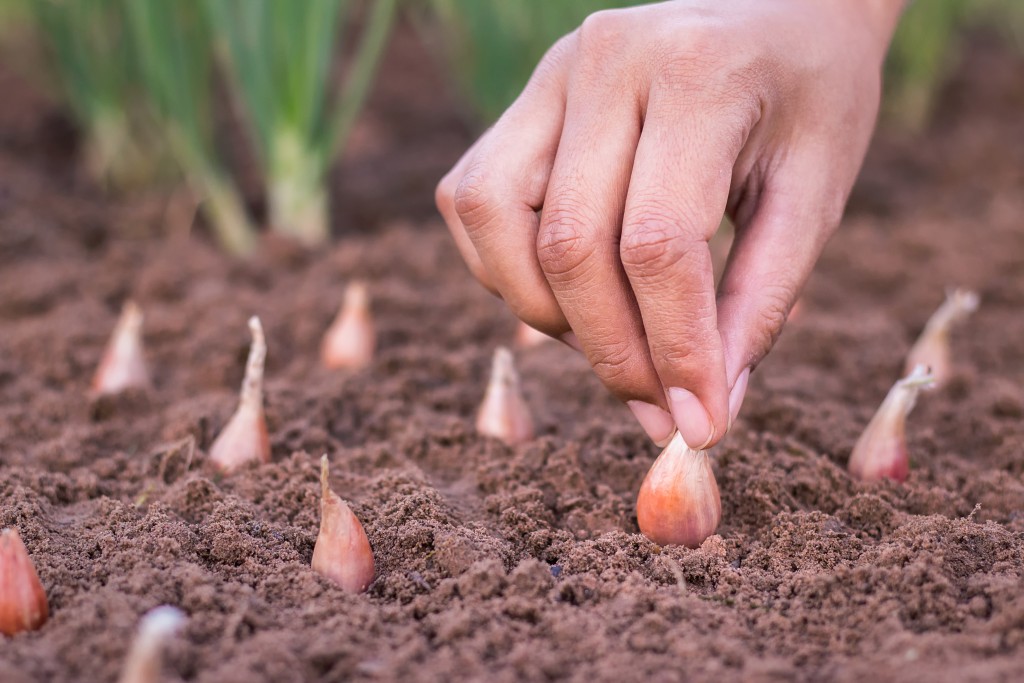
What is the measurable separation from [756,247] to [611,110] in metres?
0.23

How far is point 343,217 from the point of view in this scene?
2820 millimetres

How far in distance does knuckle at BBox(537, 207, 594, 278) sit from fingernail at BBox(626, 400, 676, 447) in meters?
0.22

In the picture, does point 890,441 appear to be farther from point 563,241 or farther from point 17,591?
point 17,591

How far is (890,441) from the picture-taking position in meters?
1.26

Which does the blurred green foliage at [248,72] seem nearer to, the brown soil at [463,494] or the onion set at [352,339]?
the brown soil at [463,494]

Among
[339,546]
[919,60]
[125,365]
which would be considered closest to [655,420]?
[339,546]

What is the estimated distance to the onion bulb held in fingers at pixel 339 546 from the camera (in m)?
1.01

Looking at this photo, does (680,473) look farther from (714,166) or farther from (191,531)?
(191,531)

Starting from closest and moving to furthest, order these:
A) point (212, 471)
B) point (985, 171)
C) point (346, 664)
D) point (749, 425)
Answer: point (346, 664) → point (212, 471) → point (749, 425) → point (985, 171)

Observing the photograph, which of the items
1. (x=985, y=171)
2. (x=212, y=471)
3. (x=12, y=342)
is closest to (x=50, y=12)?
(x=12, y=342)

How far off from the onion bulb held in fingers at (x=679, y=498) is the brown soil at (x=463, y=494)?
32mm

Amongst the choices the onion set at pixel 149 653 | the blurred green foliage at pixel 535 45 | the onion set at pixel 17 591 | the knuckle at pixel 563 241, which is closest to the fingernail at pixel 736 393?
the knuckle at pixel 563 241

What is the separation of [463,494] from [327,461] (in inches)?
7.9

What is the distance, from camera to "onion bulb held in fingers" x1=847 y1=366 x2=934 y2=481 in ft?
4.14
